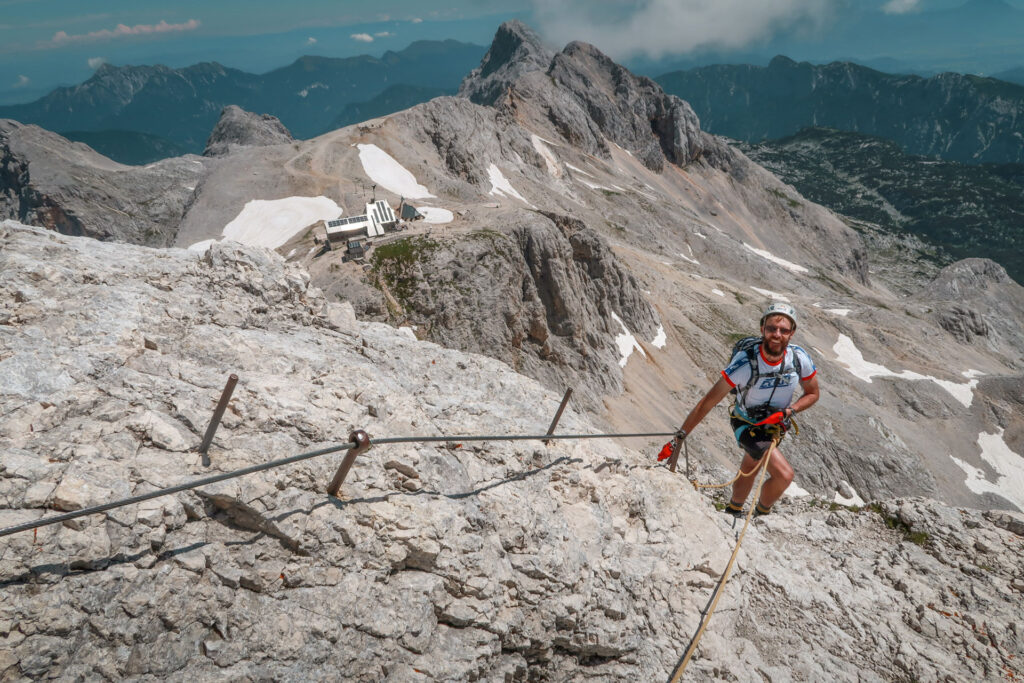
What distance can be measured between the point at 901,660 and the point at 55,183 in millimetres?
111767

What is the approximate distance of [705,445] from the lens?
43344 mm

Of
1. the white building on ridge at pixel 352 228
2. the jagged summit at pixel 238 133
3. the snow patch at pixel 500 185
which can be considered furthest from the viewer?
the jagged summit at pixel 238 133

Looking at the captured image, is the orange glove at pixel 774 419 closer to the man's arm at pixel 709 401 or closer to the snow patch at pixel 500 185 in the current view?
the man's arm at pixel 709 401

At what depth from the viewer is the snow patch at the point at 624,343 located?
49.5 meters

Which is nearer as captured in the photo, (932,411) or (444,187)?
(444,187)

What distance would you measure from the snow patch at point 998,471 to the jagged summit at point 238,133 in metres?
148

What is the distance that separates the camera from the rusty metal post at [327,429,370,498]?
6.73m

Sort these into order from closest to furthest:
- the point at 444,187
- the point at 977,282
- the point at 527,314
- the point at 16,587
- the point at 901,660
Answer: the point at 16,587
the point at 901,660
the point at 527,314
the point at 444,187
the point at 977,282

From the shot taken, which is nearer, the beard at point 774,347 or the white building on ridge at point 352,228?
the beard at point 774,347

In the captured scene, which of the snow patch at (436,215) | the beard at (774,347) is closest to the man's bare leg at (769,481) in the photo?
the beard at (774,347)

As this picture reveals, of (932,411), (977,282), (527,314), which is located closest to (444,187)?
(527,314)

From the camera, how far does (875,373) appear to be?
224 feet

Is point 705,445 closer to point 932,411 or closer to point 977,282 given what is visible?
point 932,411

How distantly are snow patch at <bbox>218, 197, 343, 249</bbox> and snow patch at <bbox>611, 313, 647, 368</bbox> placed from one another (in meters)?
28.1
